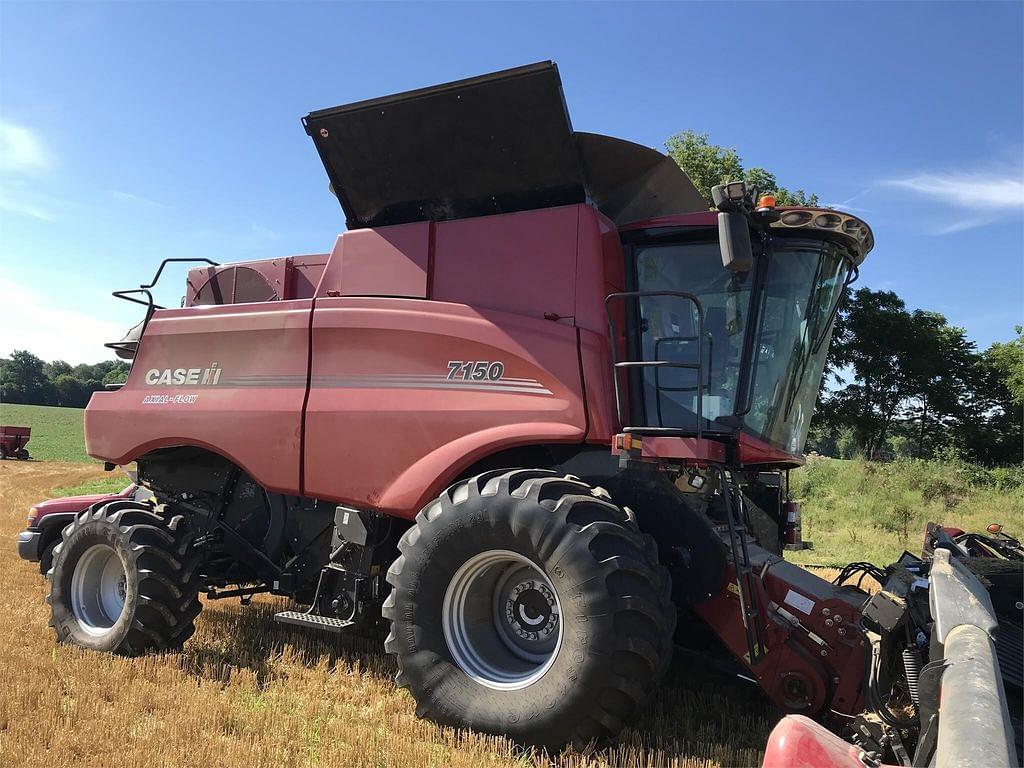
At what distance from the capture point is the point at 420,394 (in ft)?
13.6

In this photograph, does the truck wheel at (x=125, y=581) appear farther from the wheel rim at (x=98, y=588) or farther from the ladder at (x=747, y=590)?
the ladder at (x=747, y=590)

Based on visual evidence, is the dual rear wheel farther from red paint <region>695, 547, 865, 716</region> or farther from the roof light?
the roof light

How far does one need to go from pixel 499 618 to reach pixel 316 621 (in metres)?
1.18

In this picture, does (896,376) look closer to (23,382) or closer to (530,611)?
(530,611)

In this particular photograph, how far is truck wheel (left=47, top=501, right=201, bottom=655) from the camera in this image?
175 inches

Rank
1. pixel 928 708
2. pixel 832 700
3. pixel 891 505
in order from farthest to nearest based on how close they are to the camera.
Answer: pixel 891 505 < pixel 832 700 < pixel 928 708

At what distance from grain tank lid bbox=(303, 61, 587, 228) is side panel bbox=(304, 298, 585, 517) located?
0.71 metres

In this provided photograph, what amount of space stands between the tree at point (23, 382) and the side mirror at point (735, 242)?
281ft

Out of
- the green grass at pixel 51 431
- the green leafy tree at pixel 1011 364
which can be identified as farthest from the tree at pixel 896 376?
the green grass at pixel 51 431

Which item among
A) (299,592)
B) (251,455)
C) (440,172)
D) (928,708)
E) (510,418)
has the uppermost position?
(440,172)

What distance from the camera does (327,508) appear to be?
473 cm

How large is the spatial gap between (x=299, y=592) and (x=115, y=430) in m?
1.91

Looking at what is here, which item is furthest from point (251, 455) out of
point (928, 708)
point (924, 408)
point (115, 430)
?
point (924, 408)

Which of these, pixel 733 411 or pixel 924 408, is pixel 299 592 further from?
pixel 924 408
